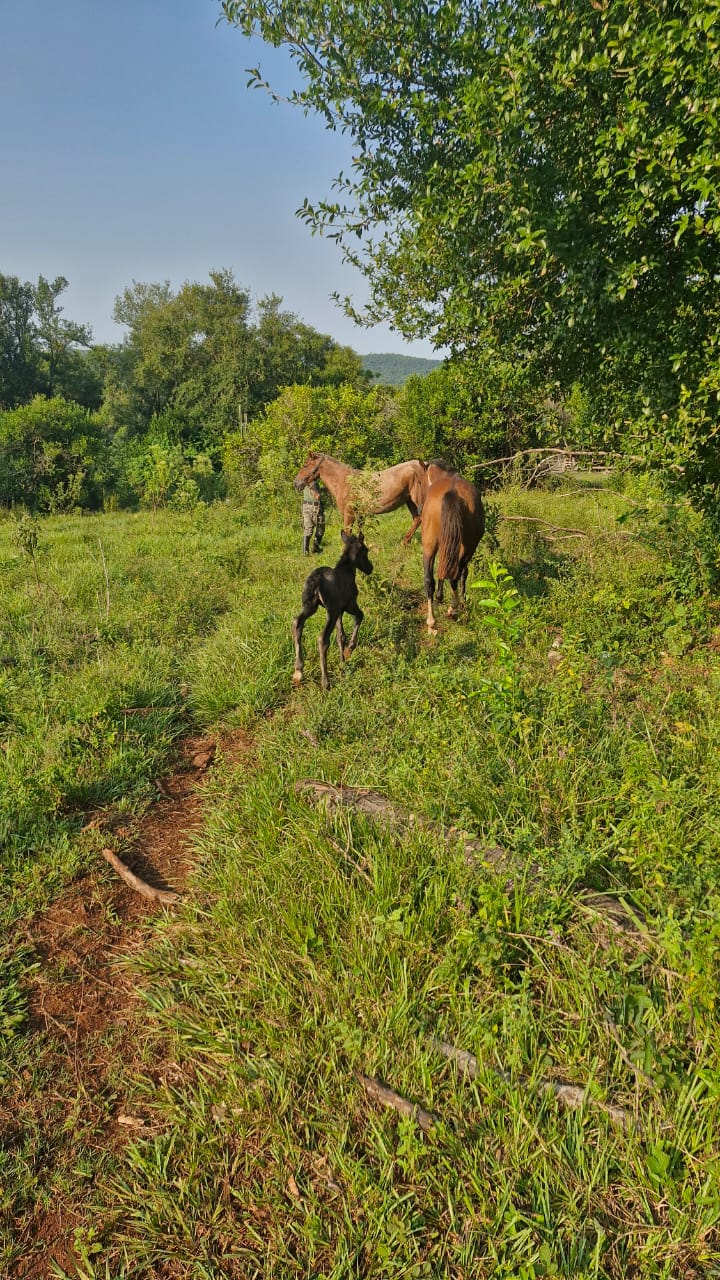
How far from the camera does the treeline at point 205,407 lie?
42.3 ft

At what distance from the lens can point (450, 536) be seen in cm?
588

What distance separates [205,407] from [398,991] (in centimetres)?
3034

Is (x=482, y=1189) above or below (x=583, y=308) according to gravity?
below

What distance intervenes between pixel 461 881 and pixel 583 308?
3751 millimetres

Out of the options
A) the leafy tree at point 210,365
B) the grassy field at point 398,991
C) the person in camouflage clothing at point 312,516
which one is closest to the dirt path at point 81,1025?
the grassy field at point 398,991

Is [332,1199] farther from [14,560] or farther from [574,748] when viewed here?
[14,560]

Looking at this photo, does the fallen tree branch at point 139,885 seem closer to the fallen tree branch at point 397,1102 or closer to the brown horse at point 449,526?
the fallen tree branch at point 397,1102

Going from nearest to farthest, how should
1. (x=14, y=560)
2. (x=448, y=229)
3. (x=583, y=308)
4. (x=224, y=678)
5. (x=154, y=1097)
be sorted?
1. (x=154, y=1097)
2. (x=583, y=308)
3. (x=448, y=229)
4. (x=224, y=678)
5. (x=14, y=560)

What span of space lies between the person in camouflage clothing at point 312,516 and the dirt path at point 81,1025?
22.1ft

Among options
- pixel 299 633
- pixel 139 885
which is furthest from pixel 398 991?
pixel 299 633

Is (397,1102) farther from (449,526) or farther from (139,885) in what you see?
(449,526)

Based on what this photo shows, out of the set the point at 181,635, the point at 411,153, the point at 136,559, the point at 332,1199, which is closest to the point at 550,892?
the point at 332,1199

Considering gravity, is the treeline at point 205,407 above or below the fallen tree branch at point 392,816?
above

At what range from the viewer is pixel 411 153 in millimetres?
4723
